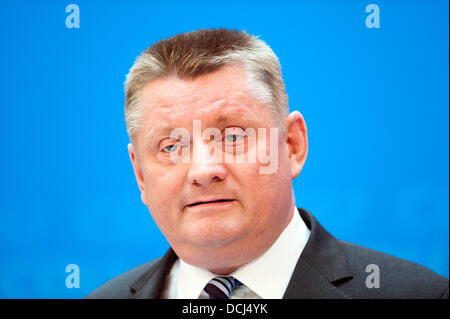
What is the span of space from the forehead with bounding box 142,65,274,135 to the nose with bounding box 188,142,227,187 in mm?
133

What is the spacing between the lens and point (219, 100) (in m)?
2.40

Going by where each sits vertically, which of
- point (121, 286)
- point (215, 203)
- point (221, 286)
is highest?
point (215, 203)

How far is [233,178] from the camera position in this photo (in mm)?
2383

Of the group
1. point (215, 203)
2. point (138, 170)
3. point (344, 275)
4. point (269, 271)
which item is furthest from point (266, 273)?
point (138, 170)

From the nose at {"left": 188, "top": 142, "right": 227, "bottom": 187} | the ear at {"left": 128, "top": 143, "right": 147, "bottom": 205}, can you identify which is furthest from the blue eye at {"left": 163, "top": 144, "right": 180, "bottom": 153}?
the ear at {"left": 128, "top": 143, "right": 147, "bottom": 205}

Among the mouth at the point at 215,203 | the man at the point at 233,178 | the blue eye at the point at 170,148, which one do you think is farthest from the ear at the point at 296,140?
the blue eye at the point at 170,148

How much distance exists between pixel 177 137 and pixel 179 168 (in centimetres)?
14

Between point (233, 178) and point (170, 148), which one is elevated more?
point (170, 148)

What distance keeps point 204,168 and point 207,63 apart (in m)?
0.48

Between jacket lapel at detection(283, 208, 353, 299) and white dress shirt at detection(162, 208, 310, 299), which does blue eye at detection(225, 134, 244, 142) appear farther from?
jacket lapel at detection(283, 208, 353, 299)

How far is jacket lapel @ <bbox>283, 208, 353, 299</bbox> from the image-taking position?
2.51 m

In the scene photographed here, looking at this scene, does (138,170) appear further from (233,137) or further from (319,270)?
(319,270)

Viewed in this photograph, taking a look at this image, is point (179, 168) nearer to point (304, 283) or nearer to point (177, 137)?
point (177, 137)
